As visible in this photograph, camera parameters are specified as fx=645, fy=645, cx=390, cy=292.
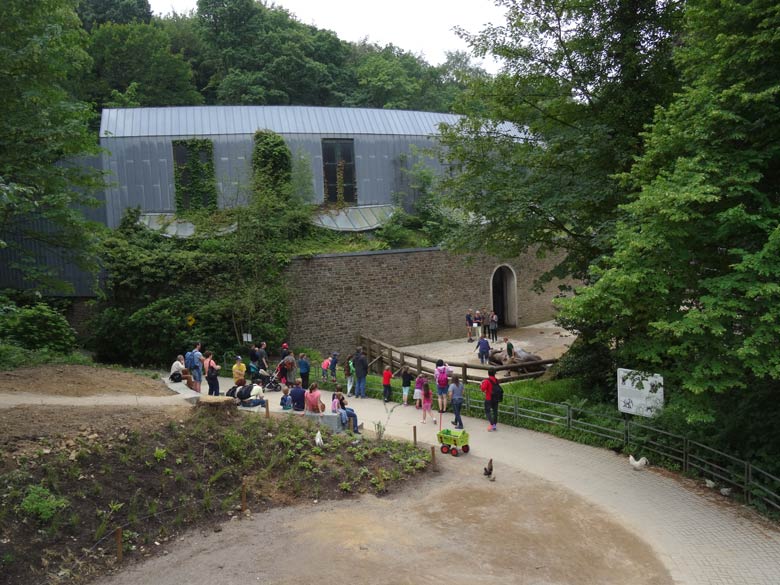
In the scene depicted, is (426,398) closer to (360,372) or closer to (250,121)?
(360,372)

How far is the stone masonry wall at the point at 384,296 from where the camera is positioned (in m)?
25.9

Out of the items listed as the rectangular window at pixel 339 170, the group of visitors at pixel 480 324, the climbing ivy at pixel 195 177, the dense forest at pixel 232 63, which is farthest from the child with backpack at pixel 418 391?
the dense forest at pixel 232 63

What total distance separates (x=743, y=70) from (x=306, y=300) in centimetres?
1803

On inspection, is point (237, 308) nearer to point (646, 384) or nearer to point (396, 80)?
point (646, 384)

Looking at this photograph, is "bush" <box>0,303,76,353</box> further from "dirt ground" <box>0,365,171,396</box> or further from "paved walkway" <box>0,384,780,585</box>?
"paved walkway" <box>0,384,780,585</box>

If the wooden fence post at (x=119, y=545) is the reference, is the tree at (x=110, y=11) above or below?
above

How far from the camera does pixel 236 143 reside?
1163 inches

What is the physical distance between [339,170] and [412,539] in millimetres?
23196

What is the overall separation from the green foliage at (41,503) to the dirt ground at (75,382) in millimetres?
5909

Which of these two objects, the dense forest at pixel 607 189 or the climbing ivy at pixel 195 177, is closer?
the dense forest at pixel 607 189

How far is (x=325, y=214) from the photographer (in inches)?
1180

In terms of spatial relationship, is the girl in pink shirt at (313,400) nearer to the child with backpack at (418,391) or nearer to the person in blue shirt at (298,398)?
the person in blue shirt at (298,398)

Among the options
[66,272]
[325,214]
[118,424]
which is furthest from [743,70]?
[66,272]

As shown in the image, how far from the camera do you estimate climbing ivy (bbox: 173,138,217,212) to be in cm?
2873
